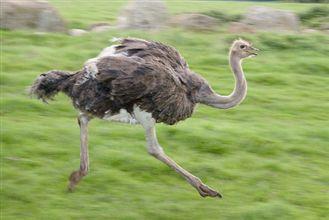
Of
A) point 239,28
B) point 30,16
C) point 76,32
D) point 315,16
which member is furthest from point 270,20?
point 30,16

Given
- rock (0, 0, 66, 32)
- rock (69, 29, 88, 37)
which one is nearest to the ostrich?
rock (0, 0, 66, 32)

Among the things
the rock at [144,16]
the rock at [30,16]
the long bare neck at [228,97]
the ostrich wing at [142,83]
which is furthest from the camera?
the rock at [144,16]

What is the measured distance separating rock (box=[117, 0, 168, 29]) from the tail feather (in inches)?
316

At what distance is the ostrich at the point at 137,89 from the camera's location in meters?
7.22

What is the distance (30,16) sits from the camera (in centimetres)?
1548

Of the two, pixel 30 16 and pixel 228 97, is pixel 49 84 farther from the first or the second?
pixel 30 16

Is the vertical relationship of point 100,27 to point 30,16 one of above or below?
below

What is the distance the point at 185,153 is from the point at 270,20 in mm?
7767

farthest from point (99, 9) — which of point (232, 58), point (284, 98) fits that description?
point (232, 58)

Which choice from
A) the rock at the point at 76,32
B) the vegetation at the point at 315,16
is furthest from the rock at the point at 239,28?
the rock at the point at 76,32

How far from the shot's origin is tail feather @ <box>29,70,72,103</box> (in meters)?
7.73

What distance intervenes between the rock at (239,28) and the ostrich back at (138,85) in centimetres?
815

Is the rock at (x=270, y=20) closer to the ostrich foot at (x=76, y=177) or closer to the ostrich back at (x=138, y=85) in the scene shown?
the ostrich back at (x=138, y=85)

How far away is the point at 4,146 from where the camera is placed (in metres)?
8.87
